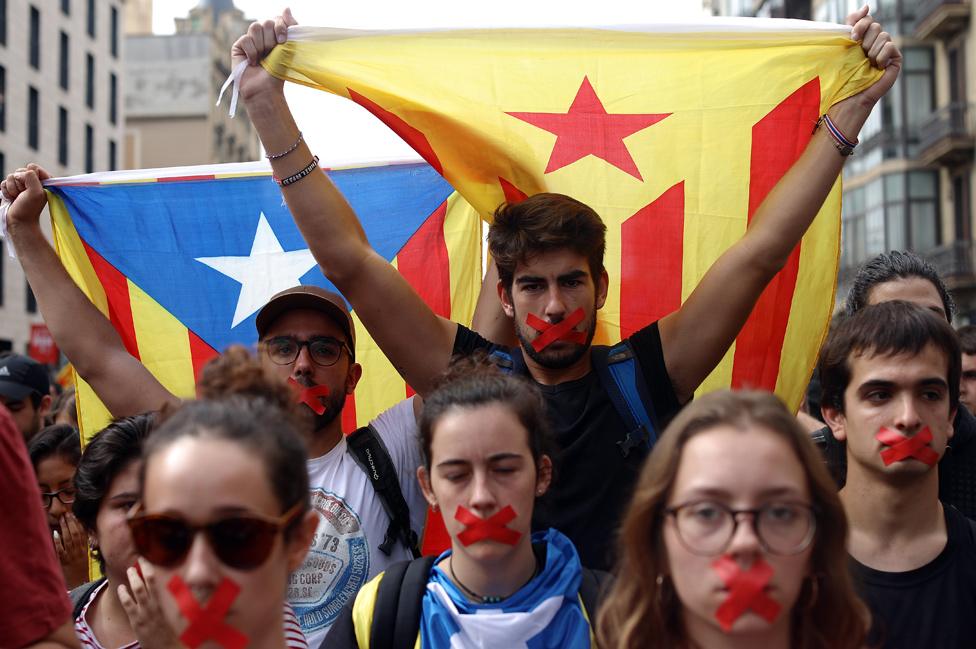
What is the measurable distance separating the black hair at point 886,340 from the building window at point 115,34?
43127 millimetres

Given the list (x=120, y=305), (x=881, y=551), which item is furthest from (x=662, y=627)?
A: (x=120, y=305)

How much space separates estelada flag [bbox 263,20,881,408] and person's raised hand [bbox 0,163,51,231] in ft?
4.38

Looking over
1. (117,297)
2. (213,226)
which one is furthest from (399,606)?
(213,226)

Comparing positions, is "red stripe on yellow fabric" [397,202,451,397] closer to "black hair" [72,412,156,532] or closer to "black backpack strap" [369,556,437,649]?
"black hair" [72,412,156,532]

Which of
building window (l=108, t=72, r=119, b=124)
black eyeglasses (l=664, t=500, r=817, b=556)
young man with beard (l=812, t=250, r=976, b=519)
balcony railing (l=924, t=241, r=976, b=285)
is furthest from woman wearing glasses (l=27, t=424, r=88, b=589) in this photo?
building window (l=108, t=72, r=119, b=124)

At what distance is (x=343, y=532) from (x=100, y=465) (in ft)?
2.47

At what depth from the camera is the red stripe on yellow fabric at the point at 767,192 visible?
4.34 meters

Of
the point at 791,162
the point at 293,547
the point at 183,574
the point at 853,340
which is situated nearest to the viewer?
the point at 183,574

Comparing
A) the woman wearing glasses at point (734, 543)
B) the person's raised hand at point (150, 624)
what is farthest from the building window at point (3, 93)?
the woman wearing glasses at point (734, 543)

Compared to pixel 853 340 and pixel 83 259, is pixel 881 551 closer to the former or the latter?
pixel 853 340

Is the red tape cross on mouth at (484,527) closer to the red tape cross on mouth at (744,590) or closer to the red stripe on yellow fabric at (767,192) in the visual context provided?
the red tape cross on mouth at (744,590)

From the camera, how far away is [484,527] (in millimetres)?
2918

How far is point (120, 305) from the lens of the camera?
522cm

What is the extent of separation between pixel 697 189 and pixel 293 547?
265 centimetres
